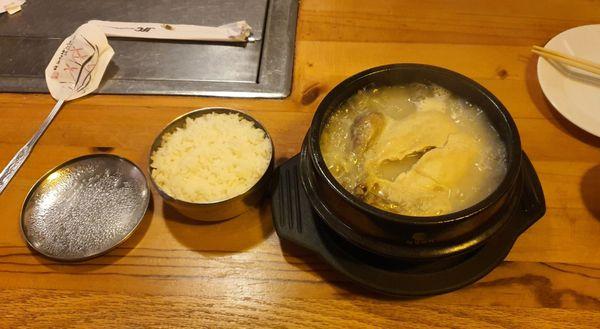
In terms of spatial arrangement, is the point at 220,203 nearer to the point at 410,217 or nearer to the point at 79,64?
the point at 410,217

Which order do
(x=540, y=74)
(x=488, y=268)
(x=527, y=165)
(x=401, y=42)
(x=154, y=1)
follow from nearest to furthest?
(x=488, y=268), (x=527, y=165), (x=540, y=74), (x=401, y=42), (x=154, y=1)

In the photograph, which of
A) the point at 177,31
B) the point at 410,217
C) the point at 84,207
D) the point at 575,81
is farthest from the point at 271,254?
the point at 575,81

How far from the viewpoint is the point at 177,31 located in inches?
71.0

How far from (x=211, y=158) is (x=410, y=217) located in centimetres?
60

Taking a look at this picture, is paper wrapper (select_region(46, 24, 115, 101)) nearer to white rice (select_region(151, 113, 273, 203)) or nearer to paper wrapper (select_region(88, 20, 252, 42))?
paper wrapper (select_region(88, 20, 252, 42))

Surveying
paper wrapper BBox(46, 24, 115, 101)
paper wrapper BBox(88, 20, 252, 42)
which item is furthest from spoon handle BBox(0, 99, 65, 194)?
paper wrapper BBox(88, 20, 252, 42)

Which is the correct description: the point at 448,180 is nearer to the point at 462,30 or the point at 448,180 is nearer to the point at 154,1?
the point at 462,30

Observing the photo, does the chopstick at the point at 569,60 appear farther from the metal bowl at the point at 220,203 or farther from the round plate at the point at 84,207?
the round plate at the point at 84,207

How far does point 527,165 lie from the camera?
1240 mm

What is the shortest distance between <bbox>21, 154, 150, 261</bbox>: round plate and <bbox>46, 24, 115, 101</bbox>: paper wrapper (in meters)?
0.36

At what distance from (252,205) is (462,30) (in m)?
1.11

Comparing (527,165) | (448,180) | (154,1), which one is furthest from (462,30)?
(154,1)

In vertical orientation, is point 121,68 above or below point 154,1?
below

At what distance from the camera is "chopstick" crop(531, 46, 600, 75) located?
1.53 metres
